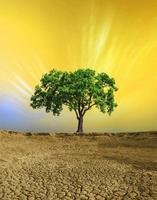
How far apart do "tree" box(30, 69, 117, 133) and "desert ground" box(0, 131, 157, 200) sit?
2439cm

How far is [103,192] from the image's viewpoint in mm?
12961

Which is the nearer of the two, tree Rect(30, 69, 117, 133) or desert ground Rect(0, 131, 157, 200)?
desert ground Rect(0, 131, 157, 200)

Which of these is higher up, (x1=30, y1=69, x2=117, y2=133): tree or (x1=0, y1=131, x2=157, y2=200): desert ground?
(x1=30, y1=69, x2=117, y2=133): tree

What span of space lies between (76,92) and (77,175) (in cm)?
3278

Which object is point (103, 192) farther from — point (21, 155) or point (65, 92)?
point (65, 92)

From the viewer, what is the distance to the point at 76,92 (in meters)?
48.1

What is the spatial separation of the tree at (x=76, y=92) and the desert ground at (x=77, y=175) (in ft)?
80.0

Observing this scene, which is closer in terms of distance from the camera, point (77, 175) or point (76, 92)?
point (77, 175)

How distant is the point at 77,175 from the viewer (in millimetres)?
15547

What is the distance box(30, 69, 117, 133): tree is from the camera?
48.4 meters

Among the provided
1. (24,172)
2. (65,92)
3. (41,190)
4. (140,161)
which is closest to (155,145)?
(140,161)

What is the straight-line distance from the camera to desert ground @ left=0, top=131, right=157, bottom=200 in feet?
41.8

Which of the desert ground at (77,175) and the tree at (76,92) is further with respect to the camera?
the tree at (76,92)

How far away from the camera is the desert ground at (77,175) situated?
12742 mm
